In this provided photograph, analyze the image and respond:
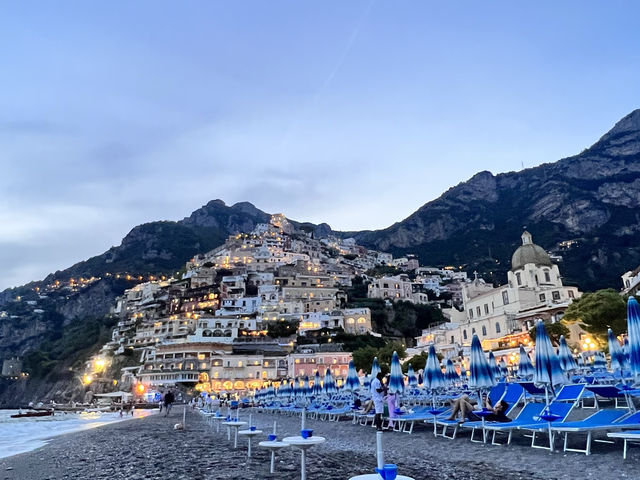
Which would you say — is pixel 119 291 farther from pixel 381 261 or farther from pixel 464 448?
pixel 464 448

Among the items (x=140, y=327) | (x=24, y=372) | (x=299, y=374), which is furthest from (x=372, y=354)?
(x=24, y=372)

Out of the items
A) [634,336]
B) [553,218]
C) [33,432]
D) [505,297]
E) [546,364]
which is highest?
[553,218]

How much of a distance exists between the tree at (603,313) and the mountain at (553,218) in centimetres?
7362

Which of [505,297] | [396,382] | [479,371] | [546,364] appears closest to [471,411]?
[479,371]

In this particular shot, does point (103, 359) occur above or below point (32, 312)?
below

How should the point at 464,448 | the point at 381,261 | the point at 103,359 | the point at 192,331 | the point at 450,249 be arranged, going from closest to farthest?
the point at 464,448
the point at 192,331
the point at 103,359
the point at 381,261
the point at 450,249

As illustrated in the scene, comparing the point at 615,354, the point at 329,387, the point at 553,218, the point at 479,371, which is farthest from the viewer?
the point at 553,218

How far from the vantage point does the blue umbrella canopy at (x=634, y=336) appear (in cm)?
812

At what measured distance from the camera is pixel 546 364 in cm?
1080

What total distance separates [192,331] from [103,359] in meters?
20.2

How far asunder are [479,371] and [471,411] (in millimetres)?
1309

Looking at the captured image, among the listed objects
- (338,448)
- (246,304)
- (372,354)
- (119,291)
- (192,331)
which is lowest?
(338,448)

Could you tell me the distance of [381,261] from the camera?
140 meters

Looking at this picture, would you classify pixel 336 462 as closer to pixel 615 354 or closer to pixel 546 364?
pixel 546 364
